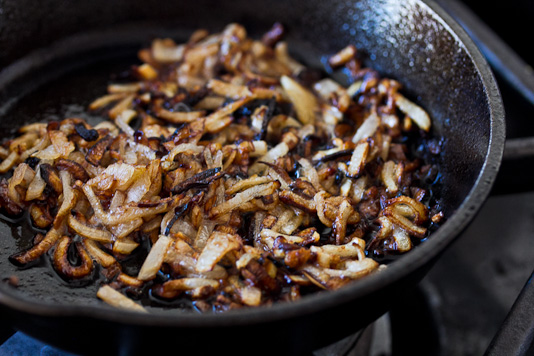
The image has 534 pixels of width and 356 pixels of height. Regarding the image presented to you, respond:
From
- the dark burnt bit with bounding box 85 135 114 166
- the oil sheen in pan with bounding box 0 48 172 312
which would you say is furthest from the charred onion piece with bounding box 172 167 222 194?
the dark burnt bit with bounding box 85 135 114 166

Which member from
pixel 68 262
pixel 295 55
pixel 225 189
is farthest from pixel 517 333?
pixel 295 55

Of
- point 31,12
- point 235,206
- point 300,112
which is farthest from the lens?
point 31,12

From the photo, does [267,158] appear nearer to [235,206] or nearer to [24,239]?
[235,206]

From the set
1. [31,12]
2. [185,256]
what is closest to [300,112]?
[185,256]

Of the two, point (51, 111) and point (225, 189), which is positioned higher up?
point (51, 111)

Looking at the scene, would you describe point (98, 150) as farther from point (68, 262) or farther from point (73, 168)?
point (68, 262)
